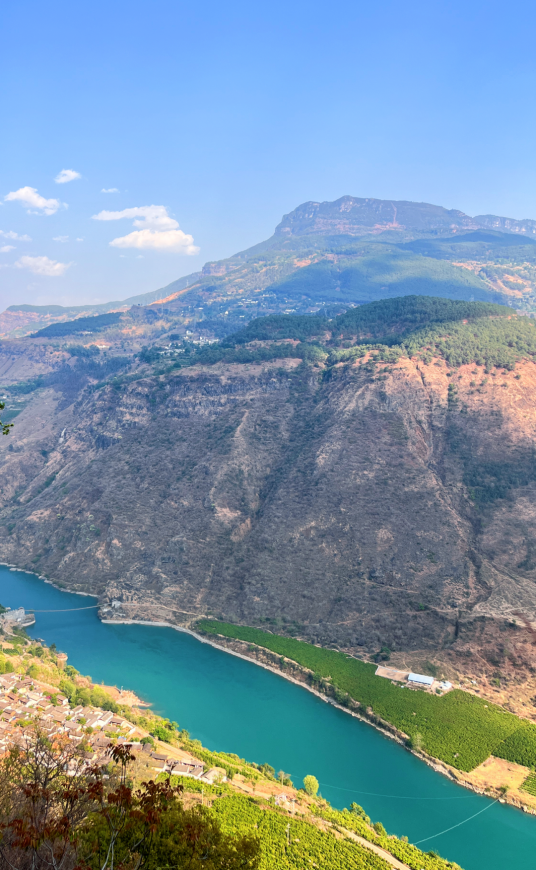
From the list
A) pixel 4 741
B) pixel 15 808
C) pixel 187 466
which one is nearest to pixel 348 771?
pixel 4 741

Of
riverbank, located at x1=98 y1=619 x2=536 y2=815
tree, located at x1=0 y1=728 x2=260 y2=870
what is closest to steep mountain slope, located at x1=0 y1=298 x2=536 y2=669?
riverbank, located at x1=98 y1=619 x2=536 y2=815

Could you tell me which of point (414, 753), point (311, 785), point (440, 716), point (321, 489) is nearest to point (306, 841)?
point (311, 785)

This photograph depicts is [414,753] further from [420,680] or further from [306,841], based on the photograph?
[306,841]

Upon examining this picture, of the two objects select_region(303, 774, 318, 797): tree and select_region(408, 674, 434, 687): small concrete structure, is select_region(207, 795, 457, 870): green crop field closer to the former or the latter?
select_region(303, 774, 318, 797): tree

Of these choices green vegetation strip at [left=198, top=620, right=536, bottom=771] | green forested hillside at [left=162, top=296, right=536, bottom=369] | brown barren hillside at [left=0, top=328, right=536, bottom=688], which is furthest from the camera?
green forested hillside at [left=162, top=296, right=536, bottom=369]

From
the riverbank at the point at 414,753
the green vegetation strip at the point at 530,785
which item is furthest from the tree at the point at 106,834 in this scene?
the green vegetation strip at the point at 530,785

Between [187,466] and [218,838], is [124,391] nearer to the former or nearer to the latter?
[187,466]

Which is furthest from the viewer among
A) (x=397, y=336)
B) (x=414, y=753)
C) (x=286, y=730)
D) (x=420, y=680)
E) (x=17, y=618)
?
(x=397, y=336)
